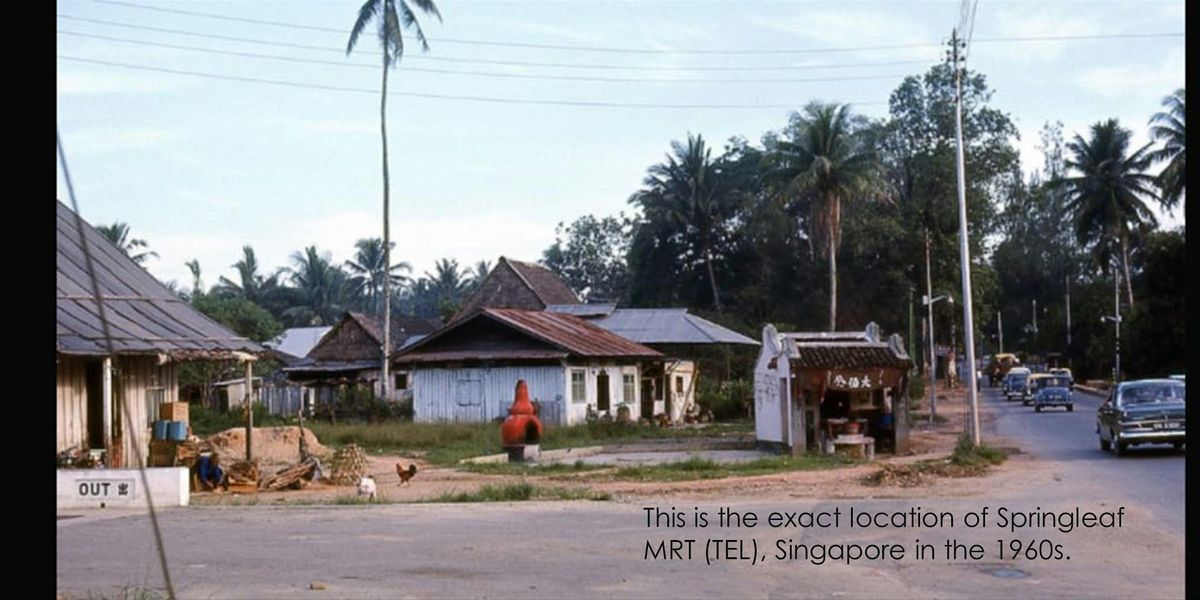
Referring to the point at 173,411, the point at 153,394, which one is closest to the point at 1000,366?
the point at 153,394

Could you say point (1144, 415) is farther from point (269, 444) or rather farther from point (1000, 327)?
point (1000, 327)

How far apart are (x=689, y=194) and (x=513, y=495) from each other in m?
48.4

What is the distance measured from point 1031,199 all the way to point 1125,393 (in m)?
38.7

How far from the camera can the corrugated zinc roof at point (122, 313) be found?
880 inches

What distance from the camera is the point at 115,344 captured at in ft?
74.1

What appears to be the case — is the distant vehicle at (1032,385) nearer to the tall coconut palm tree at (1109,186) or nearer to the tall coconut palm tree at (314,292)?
the tall coconut palm tree at (1109,186)

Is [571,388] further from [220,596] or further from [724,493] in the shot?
[220,596]

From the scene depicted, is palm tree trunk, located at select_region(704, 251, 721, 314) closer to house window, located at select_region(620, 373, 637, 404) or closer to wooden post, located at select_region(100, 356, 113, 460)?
house window, located at select_region(620, 373, 637, 404)

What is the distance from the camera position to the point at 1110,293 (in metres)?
74.1

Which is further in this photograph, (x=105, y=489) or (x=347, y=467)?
(x=347, y=467)

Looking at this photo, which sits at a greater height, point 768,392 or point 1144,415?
point 768,392

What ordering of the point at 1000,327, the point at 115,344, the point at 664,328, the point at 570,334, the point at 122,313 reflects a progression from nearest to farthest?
the point at 115,344 < the point at 122,313 < the point at 570,334 < the point at 664,328 < the point at 1000,327
